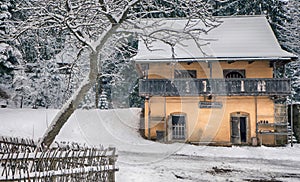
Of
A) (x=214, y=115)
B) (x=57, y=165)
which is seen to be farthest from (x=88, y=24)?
(x=214, y=115)

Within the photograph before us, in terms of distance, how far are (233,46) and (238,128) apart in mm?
6137

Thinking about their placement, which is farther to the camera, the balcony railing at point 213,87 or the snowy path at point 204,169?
the balcony railing at point 213,87

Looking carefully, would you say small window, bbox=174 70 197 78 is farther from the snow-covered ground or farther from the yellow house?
the snow-covered ground

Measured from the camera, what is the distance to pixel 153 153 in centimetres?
1922

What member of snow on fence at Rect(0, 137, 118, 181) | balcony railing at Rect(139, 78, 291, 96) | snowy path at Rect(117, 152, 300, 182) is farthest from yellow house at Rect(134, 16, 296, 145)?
snow on fence at Rect(0, 137, 118, 181)

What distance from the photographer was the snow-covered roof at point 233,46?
23.4 meters

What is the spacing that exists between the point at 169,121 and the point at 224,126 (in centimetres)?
396

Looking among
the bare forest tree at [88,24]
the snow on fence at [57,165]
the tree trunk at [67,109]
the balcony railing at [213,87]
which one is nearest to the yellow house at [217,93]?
the balcony railing at [213,87]

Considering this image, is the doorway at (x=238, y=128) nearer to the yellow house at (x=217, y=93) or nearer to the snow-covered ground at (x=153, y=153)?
the yellow house at (x=217, y=93)

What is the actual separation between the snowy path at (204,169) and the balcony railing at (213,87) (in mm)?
5786

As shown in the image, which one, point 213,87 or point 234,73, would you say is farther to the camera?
point 234,73

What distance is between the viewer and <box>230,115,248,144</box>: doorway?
24266mm

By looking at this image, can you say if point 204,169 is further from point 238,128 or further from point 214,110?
point 238,128

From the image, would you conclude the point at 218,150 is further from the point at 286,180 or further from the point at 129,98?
the point at 129,98
